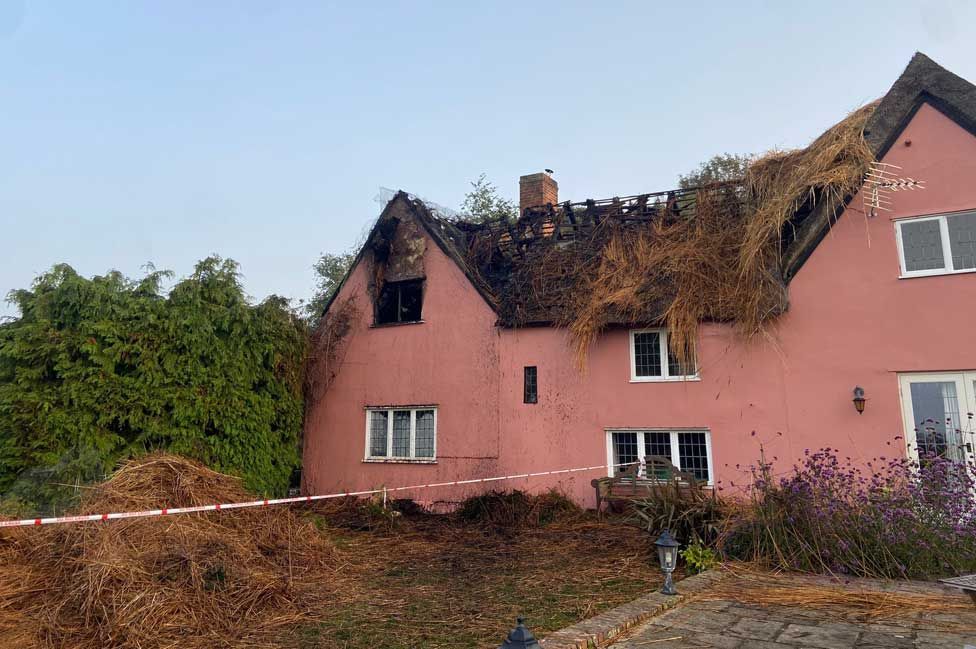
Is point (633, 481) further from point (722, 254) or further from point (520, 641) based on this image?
point (520, 641)

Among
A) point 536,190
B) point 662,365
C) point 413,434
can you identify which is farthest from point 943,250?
point 413,434

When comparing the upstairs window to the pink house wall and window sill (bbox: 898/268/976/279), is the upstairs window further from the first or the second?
window sill (bbox: 898/268/976/279)

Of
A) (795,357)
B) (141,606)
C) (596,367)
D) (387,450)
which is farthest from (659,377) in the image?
(141,606)

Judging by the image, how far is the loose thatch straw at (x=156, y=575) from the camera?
5.45 m

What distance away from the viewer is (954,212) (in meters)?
10.1

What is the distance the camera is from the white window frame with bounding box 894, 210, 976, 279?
32.9 feet

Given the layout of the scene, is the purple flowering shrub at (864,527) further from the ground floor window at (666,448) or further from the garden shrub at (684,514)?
the ground floor window at (666,448)

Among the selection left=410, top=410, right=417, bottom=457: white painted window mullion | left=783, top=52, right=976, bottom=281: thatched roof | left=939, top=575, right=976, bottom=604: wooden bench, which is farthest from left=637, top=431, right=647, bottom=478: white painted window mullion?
left=939, top=575, right=976, bottom=604: wooden bench

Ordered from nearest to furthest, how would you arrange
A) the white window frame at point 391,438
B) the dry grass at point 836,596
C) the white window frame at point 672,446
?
the dry grass at point 836,596
the white window frame at point 672,446
the white window frame at point 391,438

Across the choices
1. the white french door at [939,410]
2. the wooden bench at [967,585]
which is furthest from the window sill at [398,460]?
the wooden bench at [967,585]

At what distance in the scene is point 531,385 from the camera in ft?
42.6

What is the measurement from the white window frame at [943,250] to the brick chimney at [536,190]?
8.02 meters

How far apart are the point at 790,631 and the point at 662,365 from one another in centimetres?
722

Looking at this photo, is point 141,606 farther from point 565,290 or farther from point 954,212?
point 954,212
